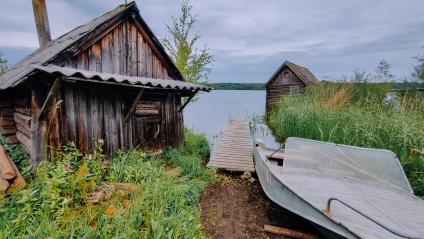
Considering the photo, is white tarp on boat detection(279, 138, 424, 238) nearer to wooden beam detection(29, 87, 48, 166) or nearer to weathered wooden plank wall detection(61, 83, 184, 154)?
weathered wooden plank wall detection(61, 83, 184, 154)

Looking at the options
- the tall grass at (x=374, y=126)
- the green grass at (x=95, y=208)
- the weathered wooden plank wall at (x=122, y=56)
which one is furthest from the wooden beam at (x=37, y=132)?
the tall grass at (x=374, y=126)

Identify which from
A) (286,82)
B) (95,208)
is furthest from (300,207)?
(286,82)

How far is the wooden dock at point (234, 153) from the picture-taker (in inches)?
271

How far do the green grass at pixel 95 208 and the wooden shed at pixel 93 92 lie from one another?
65 centimetres

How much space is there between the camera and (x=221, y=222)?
170 inches

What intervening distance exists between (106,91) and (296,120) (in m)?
6.98

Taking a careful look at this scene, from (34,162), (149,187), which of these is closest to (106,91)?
(34,162)

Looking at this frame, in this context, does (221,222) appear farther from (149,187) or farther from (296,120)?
(296,120)

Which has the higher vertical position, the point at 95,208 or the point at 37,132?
the point at 37,132

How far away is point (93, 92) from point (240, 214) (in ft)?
13.5

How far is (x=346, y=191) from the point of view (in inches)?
163

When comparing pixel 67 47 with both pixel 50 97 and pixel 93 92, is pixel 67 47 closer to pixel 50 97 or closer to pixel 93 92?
pixel 93 92

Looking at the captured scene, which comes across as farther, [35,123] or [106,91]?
[106,91]

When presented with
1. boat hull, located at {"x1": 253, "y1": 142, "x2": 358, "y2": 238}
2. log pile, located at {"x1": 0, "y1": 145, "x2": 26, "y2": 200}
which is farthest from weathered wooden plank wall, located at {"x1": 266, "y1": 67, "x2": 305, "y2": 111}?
log pile, located at {"x1": 0, "y1": 145, "x2": 26, "y2": 200}
